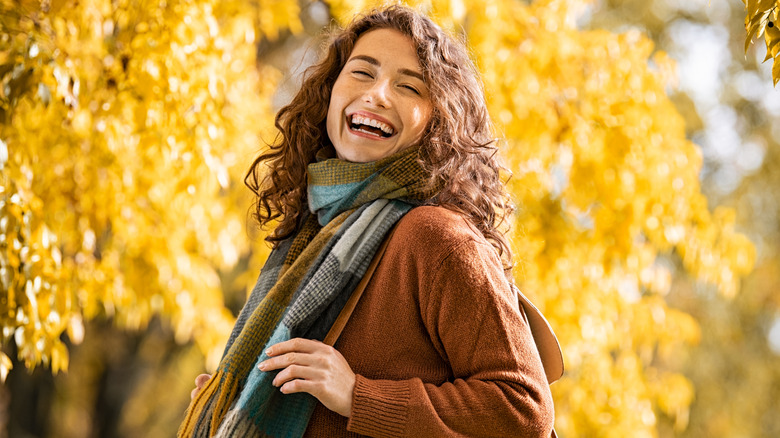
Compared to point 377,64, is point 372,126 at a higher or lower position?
lower

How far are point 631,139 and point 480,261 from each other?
220 centimetres

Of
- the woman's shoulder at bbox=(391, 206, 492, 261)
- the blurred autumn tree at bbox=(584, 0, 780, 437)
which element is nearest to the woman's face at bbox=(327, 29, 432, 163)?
the woman's shoulder at bbox=(391, 206, 492, 261)

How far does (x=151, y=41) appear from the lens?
261 cm

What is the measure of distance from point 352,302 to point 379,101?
1.40ft

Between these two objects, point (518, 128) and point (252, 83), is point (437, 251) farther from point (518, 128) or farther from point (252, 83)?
point (252, 83)

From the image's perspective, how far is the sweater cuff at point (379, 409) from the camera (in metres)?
1.30

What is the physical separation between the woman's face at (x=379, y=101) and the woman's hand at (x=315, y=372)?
441mm

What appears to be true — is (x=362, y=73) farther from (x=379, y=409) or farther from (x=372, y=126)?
(x=379, y=409)

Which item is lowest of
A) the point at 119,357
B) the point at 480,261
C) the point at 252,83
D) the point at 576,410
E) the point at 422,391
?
the point at 119,357

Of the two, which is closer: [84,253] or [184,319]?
[84,253]

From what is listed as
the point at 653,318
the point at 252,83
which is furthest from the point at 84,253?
the point at 653,318

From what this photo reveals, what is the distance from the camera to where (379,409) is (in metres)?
1.31

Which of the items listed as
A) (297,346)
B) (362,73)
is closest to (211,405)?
(297,346)

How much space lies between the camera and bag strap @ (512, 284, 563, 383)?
1523 millimetres
